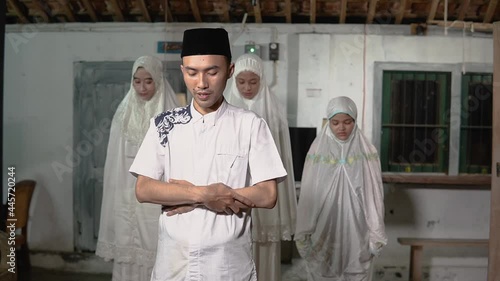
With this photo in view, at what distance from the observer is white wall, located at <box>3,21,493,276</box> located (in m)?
3.43

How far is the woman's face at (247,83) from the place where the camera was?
2693 millimetres

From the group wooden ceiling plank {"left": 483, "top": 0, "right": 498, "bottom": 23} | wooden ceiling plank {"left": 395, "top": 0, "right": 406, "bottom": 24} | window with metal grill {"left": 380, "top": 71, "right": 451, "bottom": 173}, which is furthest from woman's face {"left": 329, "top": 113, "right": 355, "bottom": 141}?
wooden ceiling plank {"left": 483, "top": 0, "right": 498, "bottom": 23}

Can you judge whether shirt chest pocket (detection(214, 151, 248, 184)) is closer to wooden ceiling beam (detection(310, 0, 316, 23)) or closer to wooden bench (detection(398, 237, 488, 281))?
wooden ceiling beam (detection(310, 0, 316, 23))

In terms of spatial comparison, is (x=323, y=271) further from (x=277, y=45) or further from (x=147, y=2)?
(x=147, y=2)

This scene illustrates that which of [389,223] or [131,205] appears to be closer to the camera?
[131,205]

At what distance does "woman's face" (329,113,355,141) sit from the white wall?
1188mm

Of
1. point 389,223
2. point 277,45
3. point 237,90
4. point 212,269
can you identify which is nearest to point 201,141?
point 212,269

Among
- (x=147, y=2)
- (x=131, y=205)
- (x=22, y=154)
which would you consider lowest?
(x=131, y=205)

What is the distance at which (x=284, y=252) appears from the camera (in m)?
3.78

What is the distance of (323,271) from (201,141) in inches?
56.5

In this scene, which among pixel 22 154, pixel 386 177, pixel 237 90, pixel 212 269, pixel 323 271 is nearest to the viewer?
pixel 212 269

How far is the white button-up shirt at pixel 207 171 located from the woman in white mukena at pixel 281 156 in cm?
117

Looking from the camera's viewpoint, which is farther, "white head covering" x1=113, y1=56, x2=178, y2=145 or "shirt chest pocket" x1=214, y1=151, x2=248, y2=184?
"white head covering" x1=113, y1=56, x2=178, y2=145

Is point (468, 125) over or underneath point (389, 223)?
over
